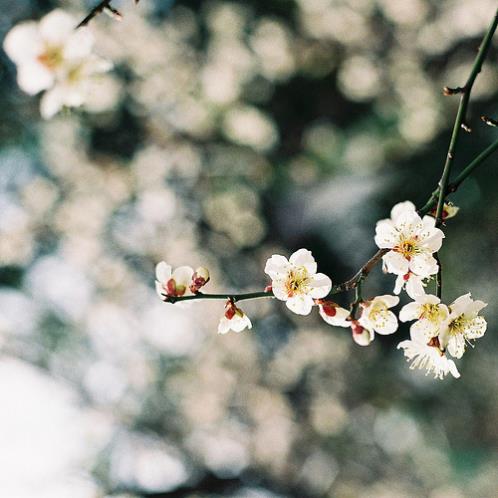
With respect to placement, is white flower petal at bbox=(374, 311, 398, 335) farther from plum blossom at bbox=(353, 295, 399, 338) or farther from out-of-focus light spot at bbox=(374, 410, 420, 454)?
out-of-focus light spot at bbox=(374, 410, 420, 454)

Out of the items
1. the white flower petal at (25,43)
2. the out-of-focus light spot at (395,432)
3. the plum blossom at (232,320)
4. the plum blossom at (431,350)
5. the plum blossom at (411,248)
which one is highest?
the out-of-focus light spot at (395,432)

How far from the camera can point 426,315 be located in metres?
0.96

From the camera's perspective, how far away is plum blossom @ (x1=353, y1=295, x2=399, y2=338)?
988 millimetres

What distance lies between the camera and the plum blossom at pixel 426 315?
94cm

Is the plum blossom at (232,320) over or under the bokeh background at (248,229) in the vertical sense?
under

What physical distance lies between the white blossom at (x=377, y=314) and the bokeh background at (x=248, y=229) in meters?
3.66

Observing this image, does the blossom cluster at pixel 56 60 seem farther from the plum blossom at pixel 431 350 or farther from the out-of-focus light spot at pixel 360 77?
the out-of-focus light spot at pixel 360 77

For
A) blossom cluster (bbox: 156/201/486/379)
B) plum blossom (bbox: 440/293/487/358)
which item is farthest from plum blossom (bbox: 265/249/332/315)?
plum blossom (bbox: 440/293/487/358)

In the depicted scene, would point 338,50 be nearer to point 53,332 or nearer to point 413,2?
point 413,2

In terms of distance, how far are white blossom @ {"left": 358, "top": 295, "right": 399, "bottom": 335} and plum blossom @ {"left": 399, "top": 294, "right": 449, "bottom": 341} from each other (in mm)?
27

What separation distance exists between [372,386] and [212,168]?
2.57 meters

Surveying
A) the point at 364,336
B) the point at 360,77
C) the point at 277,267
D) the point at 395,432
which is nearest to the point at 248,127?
the point at 360,77

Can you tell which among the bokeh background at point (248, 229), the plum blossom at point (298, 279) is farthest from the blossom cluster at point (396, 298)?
the bokeh background at point (248, 229)

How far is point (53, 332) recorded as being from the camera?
17.0 ft
